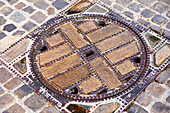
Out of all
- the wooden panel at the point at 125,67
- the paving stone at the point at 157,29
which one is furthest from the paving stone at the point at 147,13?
the wooden panel at the point at 125,67

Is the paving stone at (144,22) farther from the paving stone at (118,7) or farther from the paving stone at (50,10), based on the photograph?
the paving stone at (50,10)

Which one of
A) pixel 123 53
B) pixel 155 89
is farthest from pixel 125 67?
pixel 155 89

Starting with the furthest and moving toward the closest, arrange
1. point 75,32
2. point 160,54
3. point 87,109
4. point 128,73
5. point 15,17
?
point 15,17 → point 75,32 → point 160,54 → point 128,73 → point 87,109

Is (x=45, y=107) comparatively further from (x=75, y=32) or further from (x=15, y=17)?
(x=15, y=17)

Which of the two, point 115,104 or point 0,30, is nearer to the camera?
point 115,104

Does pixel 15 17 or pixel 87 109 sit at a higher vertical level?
pixel 15 17

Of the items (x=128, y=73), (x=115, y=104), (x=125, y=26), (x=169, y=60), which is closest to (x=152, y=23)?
(x=125, y=26)

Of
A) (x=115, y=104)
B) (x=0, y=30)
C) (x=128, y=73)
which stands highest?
(x=0, y=30)

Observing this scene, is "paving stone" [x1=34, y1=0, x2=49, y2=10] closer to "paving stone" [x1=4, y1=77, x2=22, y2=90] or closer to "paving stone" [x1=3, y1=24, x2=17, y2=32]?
"paving stone" [x1=3, y1=24, x2=17, y2=32]
